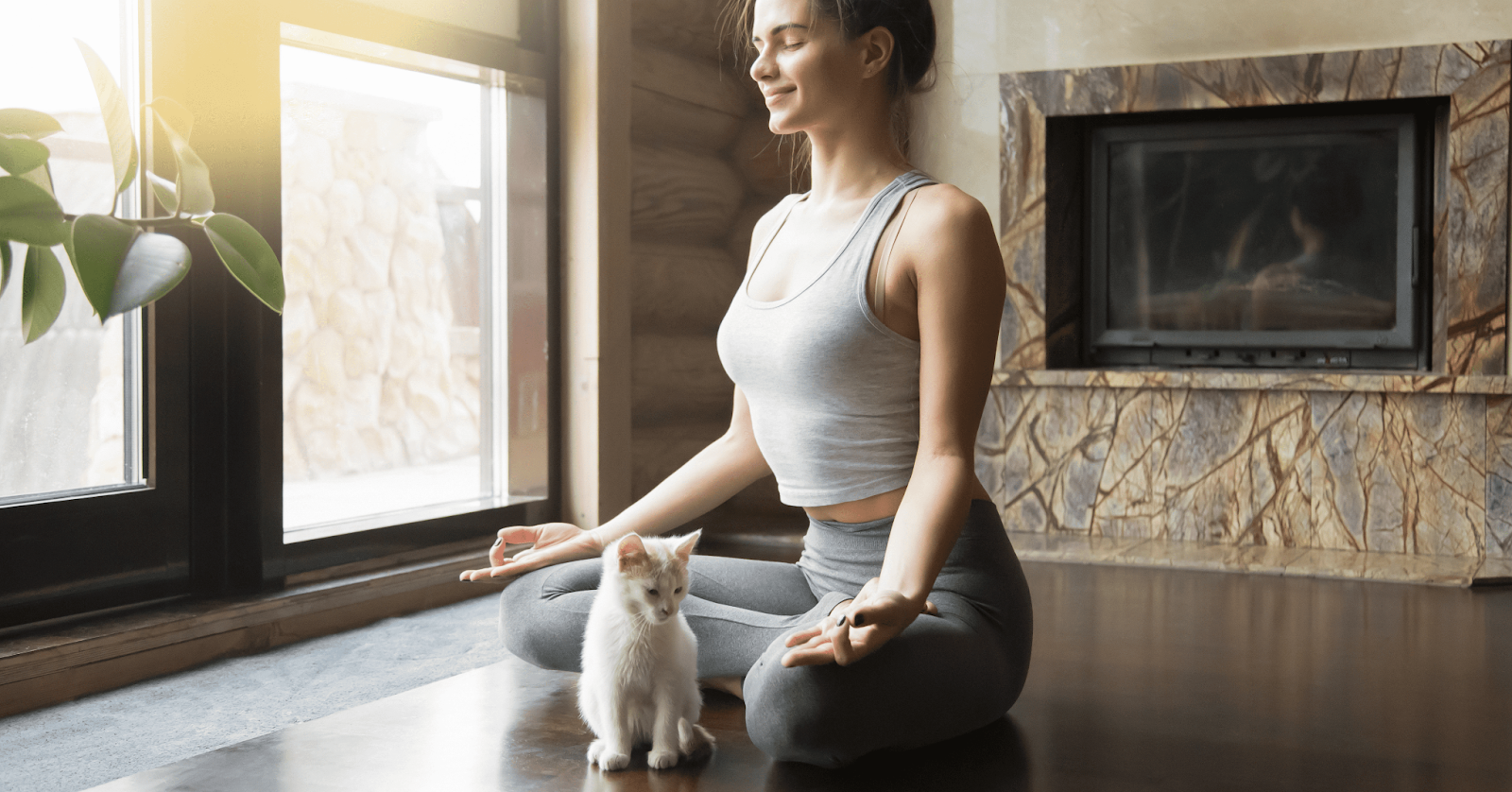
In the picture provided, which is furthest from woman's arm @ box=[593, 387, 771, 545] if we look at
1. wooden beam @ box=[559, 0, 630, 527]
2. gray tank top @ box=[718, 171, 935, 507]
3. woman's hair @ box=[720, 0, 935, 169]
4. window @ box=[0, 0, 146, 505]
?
wooden beam @ box=[559, 0, 630, 527]

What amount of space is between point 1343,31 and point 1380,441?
3.97 feet

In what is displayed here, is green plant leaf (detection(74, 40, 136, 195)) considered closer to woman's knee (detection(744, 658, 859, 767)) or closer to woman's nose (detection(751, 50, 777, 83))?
woman's knee (detection(744, 658, 859, 767))

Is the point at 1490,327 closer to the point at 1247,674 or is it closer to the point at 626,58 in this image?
the point at 1247,674

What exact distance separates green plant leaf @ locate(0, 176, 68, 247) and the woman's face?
1.09m

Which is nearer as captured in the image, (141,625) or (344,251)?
(141,625)

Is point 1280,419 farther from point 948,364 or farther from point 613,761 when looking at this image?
point 613,761

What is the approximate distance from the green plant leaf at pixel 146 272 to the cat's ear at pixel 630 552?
789 millimetres

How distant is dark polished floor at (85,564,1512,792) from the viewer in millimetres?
1526

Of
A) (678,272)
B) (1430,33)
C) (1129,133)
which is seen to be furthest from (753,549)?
(1430,33)

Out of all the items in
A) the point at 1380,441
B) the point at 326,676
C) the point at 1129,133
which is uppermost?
the point at 1129,133

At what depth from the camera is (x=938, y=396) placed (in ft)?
4.84

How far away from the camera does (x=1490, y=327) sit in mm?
3436

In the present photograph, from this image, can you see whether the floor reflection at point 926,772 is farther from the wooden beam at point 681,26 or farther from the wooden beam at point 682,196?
the wooden beam at point 681,26

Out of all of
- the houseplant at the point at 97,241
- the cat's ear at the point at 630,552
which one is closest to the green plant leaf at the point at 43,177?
the houseplant at the point at 97,241
